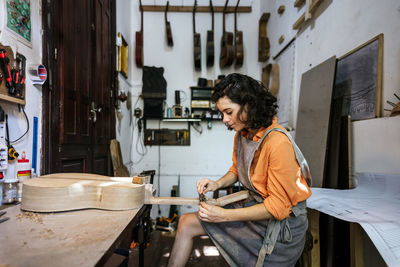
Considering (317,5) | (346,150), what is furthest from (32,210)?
(317,5)

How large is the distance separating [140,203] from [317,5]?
2.61 metres

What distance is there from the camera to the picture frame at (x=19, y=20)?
4.00 ft

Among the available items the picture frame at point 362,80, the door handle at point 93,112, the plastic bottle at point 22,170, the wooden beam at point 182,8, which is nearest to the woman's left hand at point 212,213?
the plastic bottle at point 22,170

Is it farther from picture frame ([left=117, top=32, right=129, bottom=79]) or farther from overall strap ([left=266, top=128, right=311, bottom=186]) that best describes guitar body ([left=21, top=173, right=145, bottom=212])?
picture frame ([left=117, top=32, right=129, bottom=79])

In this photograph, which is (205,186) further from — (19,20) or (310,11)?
(310,11)

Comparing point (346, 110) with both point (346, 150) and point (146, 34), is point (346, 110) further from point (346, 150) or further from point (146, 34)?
point (146, 34)

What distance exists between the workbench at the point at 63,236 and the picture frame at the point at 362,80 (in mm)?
1793

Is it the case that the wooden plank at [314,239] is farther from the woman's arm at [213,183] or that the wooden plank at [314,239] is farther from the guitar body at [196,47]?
the guitar body at [196,47]

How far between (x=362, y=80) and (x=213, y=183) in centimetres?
144

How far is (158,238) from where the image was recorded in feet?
10.1

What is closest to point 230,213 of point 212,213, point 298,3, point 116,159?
point 212,213

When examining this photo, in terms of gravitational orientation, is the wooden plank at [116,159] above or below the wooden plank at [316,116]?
below

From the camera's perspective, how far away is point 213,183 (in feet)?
4.85

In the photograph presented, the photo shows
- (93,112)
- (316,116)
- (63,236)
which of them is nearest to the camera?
(63,236)
